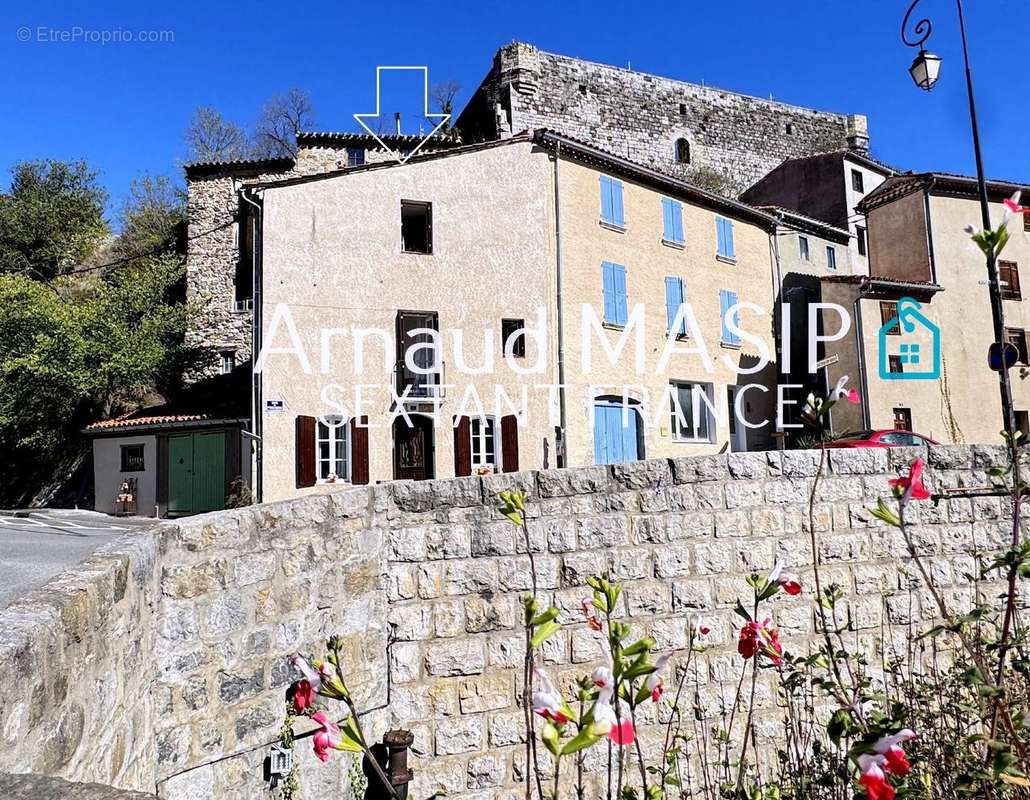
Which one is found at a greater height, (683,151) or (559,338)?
(683,151)

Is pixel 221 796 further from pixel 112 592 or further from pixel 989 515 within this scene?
pixel 989 515

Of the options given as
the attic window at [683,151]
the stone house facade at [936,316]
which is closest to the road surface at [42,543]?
the stone house facade at [936,316]

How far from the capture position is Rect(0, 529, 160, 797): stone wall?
2.03 metres

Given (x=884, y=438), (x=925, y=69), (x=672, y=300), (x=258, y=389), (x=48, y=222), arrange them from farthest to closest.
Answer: (x=48, y=222)
(x=672, y=300)
(x=258, y=389)
(x=884, y=438)
(x=925, y=69)

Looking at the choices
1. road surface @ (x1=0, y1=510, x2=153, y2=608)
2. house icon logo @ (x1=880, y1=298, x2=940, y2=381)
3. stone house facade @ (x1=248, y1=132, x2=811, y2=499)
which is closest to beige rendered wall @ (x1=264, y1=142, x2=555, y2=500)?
stone house facade @ (x1=248, y1=132, x2=811, y2=499)

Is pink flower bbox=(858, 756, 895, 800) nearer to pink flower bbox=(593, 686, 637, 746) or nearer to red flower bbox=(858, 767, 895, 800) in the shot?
red flower bbox=(858, 767, 895, 800)

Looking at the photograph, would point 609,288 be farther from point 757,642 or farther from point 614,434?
point 757,642

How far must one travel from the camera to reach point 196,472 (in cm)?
2052

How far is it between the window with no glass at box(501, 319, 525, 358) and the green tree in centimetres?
2371

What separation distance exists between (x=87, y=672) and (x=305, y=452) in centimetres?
1360

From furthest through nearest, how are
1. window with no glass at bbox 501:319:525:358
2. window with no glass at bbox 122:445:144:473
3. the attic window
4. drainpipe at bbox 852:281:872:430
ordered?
1. the attic window
2. window with no glass at bbox 122:445:144:473
3. drainpipe at bbox 852:281:872:430
4. window with no glass at bbox 501:319:525:358

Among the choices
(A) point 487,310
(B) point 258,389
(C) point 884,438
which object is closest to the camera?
(C) point 884,438

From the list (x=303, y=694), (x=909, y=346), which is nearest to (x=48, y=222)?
(x=909, y=346)

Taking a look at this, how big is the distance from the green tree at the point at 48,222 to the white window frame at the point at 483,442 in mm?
24124
